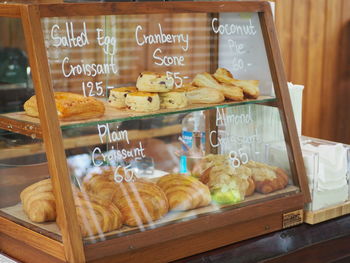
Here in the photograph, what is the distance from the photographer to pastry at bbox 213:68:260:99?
1.75m

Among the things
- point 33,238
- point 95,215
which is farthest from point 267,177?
point 33,238

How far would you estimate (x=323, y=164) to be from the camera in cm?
188

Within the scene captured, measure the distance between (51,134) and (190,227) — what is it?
47cm

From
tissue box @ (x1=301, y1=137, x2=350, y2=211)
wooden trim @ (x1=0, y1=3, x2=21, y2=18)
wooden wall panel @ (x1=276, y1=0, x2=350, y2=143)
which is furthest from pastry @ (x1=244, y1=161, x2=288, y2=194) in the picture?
wooden wall panel @ (x1=276, y1=0, x2=350, y2=143)

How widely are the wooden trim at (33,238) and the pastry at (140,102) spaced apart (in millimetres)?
387

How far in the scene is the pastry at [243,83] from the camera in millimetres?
1748

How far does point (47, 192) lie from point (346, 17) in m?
3.06

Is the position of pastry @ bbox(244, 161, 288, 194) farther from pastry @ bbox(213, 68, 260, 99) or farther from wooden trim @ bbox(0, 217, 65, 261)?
wooden trim @ bbox(0, 217, 65, 261)

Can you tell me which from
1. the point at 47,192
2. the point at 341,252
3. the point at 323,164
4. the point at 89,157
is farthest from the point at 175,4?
the point at 341,252

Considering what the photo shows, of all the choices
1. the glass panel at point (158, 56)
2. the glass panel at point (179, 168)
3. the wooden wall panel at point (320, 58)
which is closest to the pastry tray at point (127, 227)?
A: the glass panel at point (179, 168)

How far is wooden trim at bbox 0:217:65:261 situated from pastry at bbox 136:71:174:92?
45 centimetres

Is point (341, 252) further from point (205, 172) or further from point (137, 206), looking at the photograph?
point (137, 206)

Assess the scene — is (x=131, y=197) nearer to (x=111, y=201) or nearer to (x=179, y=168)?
(x=111, y=201)

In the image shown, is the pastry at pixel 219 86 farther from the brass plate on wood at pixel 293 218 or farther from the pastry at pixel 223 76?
the brass plate on wood at pixel 293 218
